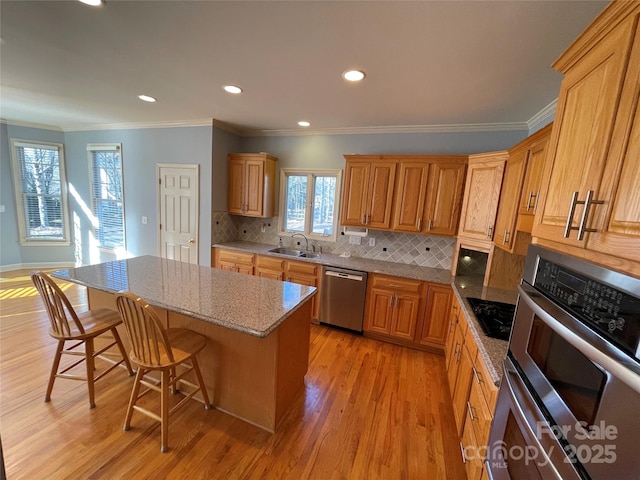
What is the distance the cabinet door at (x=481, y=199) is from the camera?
7.77 ft

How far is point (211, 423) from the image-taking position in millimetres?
1863

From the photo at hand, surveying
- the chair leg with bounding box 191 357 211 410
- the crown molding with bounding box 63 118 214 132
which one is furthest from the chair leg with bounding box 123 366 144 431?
the crown molding with bounding box 63 118 214 132

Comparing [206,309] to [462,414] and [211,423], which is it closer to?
[211,423]

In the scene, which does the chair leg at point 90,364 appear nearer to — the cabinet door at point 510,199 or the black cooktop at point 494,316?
the black cooktop at point 494,316

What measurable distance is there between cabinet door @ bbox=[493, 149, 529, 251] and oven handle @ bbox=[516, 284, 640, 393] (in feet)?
4.36

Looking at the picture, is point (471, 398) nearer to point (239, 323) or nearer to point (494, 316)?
point (494, 316)

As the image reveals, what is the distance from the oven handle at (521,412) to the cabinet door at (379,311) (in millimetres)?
1902

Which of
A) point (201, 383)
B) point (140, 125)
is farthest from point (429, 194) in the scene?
point (140, 125)

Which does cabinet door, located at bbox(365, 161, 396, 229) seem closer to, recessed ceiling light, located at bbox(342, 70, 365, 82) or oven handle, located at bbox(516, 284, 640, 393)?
recessed ceiling light, located at bbox(342, 70, 365, 82)

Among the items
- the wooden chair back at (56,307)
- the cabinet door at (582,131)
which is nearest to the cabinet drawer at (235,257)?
the wooden chair back at (56,307)

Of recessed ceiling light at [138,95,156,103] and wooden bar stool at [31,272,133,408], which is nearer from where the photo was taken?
wooden bar stool at [31,272,133,408]

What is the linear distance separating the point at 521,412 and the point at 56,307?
2714mm

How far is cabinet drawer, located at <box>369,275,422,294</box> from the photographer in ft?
9.45

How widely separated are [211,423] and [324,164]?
125 inches
